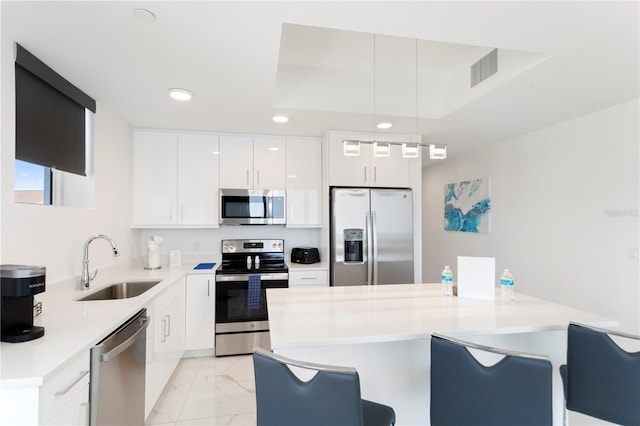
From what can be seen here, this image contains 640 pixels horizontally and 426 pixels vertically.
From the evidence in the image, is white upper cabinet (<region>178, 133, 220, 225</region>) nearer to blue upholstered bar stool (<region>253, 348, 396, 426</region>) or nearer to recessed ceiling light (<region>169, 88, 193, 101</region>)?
recessed ceiling light (<region>169, 88, 193, 101</region>)

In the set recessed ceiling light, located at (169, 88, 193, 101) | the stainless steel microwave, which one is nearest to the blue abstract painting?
the stainless steel microwave

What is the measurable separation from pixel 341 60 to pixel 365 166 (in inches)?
44.4

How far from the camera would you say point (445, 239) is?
4.90 m

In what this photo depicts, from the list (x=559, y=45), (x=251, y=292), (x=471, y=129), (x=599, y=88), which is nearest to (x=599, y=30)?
(x=559, y=45)

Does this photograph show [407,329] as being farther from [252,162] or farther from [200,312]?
[252,162]

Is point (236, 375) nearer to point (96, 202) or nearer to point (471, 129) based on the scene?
point (96, 202)

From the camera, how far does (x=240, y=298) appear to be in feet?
10.4

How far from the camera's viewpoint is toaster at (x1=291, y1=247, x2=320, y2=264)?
3559mm

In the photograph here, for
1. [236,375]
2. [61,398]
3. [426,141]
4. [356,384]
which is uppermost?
[426,141]

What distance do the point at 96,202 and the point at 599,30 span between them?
3.56 m

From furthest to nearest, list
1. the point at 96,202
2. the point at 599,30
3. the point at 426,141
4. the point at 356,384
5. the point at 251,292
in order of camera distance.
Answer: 1. the point at 426,141
2. the point at 251,292
3. the point at 96,202
4. the point at 599,30
5. the point at 356,384

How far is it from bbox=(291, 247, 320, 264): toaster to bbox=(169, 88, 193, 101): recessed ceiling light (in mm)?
1961

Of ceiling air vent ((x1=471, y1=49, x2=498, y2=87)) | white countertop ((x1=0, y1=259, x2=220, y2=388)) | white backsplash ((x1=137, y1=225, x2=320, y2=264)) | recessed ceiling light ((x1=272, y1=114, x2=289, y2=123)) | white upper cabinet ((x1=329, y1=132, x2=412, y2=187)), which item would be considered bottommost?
white countertop ((x1=0, y1=259, x2=220, y2=388))

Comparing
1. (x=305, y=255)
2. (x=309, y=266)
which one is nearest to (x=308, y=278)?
(x=309, y=266)
